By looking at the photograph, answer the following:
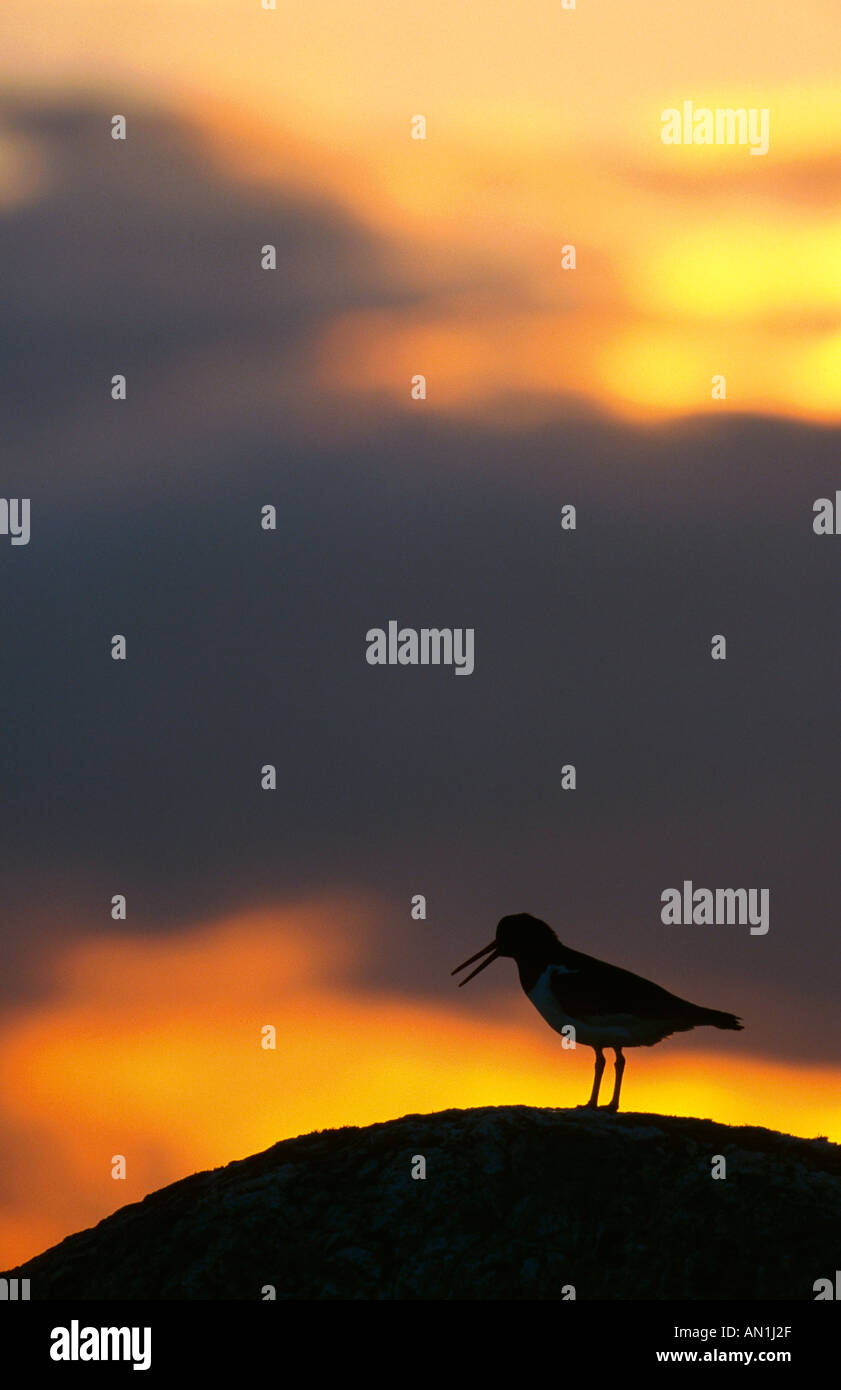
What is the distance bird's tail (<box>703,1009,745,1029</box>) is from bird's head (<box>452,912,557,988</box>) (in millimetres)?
2497

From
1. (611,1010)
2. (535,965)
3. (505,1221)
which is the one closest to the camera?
(505,1221)

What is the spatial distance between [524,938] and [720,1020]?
3147 millimetres

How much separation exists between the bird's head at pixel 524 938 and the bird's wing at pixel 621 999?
1103mm

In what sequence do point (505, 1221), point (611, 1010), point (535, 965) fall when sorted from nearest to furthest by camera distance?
point (505, 1221) < point (611, 1010) < point (535, 965)

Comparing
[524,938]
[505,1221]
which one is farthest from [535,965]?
[505,1221]

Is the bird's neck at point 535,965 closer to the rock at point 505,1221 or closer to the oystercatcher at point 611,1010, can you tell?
the oystercatcher at point 611,1010

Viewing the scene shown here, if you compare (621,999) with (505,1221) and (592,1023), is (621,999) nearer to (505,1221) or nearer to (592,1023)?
(592,1023)

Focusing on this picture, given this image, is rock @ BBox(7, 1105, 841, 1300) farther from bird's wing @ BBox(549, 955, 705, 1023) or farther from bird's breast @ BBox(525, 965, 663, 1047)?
bird's wing @ BBox(549, 955, 705, 1023)

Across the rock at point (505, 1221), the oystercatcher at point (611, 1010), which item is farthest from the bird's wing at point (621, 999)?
the rock at point (505, 1221)

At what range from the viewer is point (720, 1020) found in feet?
82.4
